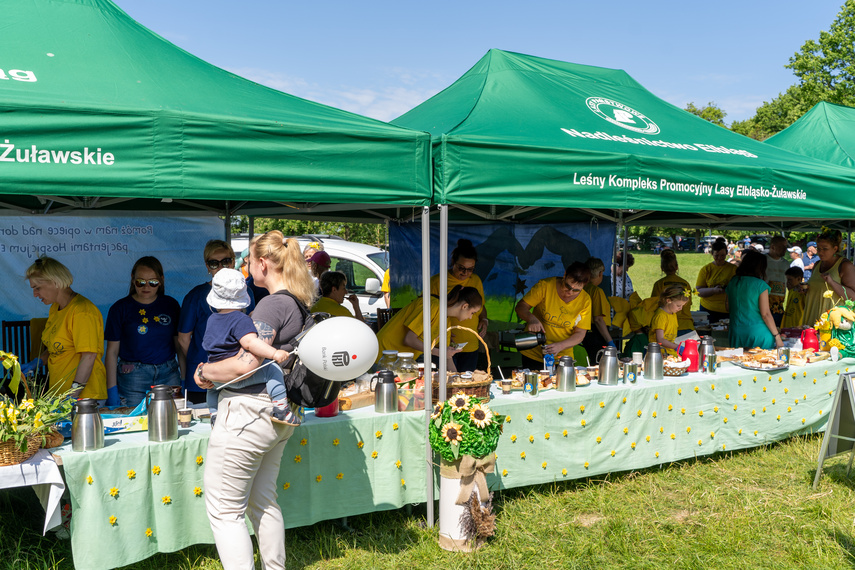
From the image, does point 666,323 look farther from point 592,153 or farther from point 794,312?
point 794,312

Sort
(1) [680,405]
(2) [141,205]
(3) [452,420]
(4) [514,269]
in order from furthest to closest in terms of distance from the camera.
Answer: (4) [514,269] < (2) [141,205] < (1) [680,405] < (3) [452,420]

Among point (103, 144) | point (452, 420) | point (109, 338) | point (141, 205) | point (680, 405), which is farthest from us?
point (141, 205)

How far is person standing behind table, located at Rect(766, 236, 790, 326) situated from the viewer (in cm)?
805

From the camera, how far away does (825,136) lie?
7.20 m

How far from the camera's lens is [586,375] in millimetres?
4422

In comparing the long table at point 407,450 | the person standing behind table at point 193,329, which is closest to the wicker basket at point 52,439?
the long table at point 407,450

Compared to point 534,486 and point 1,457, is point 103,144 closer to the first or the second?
point 1,457

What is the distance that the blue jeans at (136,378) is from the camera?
4.00 meters

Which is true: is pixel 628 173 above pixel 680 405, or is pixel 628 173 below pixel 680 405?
above

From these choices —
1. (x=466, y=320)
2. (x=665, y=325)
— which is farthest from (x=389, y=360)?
(x=665, y=325)

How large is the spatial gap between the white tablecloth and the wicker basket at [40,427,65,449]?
73 millimetres

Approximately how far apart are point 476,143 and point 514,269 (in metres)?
4.12

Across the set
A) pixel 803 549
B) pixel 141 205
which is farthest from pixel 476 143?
pixel 141 205

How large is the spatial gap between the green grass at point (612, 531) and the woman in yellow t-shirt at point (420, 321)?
3.17 feet
